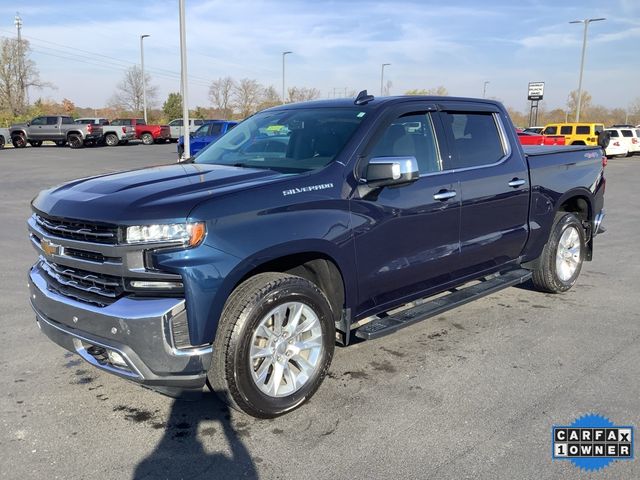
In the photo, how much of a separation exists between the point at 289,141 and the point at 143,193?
1.37 metres

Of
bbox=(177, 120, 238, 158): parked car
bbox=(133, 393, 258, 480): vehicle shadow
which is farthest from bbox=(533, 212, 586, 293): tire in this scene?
bbox=(177, 120, 238, 158): parked car

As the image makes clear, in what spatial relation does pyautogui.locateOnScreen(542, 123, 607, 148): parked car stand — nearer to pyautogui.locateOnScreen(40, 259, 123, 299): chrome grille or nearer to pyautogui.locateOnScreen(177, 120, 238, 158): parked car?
pyautogui.locateOnScreen(177, 120, 238, 158): parked car

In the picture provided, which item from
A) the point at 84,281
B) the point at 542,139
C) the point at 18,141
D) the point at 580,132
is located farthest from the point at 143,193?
the point at 18,141

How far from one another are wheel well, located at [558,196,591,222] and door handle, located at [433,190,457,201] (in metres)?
2.24

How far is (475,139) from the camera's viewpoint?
15.8ft

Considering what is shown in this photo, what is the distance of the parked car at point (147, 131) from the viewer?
37375mm

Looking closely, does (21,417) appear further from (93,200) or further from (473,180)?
(473,180)

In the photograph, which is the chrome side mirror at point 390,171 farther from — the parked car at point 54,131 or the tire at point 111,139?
the tire at point 111,139

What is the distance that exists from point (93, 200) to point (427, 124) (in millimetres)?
2537

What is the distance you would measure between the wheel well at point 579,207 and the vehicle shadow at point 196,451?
14.2 feet

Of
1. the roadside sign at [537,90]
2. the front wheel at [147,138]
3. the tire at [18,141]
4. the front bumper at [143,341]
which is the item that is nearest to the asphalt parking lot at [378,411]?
the front bumper at [143,341]

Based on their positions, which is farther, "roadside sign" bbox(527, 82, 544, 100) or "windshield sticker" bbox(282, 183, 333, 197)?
"roadside sign" bbox(527, 82, 544, 100)

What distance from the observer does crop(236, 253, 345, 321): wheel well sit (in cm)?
353

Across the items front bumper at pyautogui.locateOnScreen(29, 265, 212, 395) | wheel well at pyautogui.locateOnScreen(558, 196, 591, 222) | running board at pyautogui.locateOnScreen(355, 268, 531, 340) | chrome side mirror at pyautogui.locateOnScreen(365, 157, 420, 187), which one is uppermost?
chrome side mirror at pyautogui.locateOnScreen(365, 157, 420, 187)
